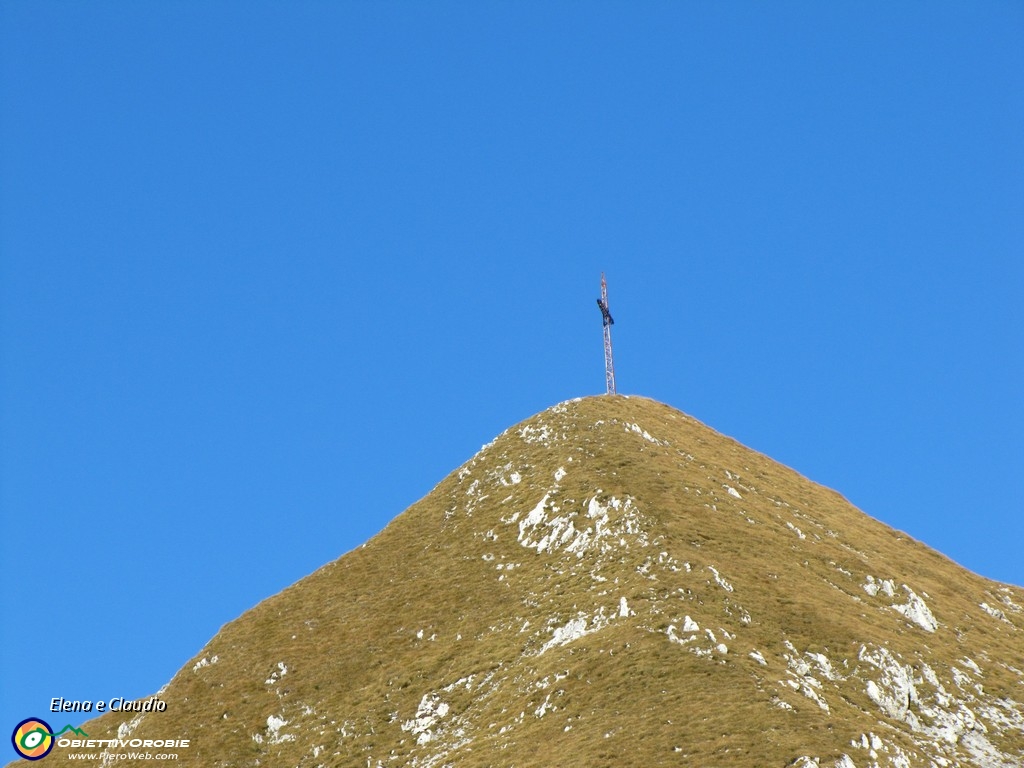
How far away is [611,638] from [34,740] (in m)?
47.5

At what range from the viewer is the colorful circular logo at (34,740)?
98.1 meters

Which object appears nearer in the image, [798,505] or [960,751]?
[960,751]

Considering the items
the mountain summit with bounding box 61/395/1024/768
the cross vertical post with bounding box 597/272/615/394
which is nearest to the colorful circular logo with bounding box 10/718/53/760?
the mountain summit with bounding box 61/395/1024/768

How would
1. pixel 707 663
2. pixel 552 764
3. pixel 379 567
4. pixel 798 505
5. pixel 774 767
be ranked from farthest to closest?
pixel 798 505, pixel 379 567, pixel 707 663, pixel 552 764, pixel 774 767

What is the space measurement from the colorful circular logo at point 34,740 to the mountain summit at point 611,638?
17.4 feet

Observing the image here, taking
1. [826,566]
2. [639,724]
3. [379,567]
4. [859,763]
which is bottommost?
[859,763]

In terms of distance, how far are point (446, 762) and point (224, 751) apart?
18.6 meters

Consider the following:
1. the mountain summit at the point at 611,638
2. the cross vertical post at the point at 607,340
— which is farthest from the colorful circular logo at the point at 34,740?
the cross vertical post at the point at 607,340

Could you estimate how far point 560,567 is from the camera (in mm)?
96375

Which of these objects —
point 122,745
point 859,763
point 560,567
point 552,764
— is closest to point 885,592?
point 560,567

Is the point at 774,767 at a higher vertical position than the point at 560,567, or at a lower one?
lower

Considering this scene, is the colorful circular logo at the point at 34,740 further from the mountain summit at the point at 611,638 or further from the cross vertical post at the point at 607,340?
the cross vertical post at the point at 607,340

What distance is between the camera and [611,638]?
8412 centimetres

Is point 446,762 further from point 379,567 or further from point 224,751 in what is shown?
point 379,567
